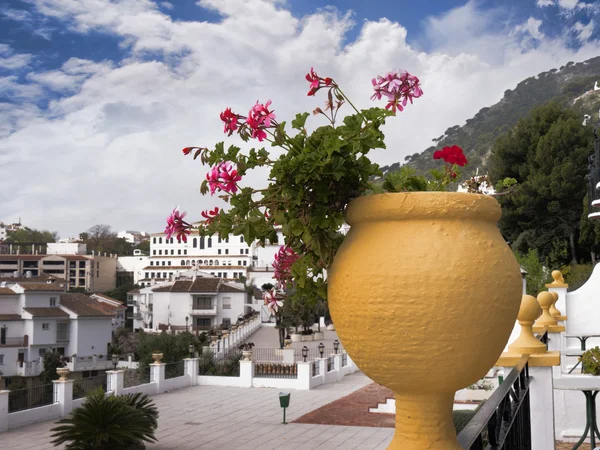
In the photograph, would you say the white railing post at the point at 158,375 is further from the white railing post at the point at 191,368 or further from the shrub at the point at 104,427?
the shrub at the point at 104,427

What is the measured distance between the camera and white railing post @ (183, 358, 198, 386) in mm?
19094

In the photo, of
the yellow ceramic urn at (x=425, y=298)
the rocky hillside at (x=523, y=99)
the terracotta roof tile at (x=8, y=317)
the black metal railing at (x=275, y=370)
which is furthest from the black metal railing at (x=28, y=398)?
the rocky hillside at (x=523, y=99)

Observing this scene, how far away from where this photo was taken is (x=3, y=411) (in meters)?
12.3

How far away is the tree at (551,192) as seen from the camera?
25188mm

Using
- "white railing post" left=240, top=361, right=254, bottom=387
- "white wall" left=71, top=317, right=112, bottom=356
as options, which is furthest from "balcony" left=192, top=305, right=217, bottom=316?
"white railing post" left=240, top=361, right=254, bottom=387

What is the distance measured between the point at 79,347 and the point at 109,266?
34.4 metres

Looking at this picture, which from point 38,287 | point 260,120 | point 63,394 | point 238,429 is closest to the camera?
point 260,120

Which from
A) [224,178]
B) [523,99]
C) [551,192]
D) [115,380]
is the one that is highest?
[523,99]

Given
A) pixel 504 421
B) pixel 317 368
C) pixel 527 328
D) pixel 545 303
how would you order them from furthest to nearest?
pixel 317 368 → pixel 545 303 → pixel 527 328 → pixel 504 421

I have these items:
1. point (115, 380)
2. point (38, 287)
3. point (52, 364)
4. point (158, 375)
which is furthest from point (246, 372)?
point (38, 287)

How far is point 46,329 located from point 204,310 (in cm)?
1376

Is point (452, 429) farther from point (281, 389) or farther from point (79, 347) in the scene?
point (79, 347)

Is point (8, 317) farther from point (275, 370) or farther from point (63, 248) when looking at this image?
point (63, 248)

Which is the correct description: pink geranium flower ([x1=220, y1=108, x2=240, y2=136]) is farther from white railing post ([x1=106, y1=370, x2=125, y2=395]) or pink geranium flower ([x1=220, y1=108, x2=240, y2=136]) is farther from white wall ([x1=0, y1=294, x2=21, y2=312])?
white wall ([x1=0, y1=294, x2=21, y2=312])
